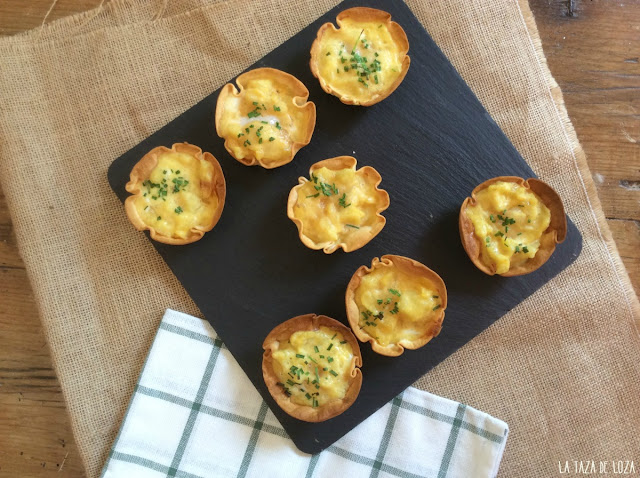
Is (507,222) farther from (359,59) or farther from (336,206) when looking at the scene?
(359,59)

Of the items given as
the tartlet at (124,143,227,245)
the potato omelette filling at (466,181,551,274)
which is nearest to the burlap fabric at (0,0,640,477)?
the tartlet at (124,143,227,245)

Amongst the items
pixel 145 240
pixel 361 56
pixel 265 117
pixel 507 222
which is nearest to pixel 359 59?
pixel 361 56

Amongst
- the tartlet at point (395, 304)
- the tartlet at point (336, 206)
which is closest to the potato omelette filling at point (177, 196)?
the tartlet at point (336, 206)

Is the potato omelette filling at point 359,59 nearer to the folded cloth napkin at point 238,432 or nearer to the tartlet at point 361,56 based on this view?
the tartlet at point 361,56

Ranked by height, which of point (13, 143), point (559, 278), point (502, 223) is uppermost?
point (13, 143)

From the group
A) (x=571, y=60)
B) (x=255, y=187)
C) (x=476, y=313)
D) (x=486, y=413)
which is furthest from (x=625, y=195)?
(x=255, y=187)

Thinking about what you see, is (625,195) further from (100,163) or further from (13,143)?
(13,143)
